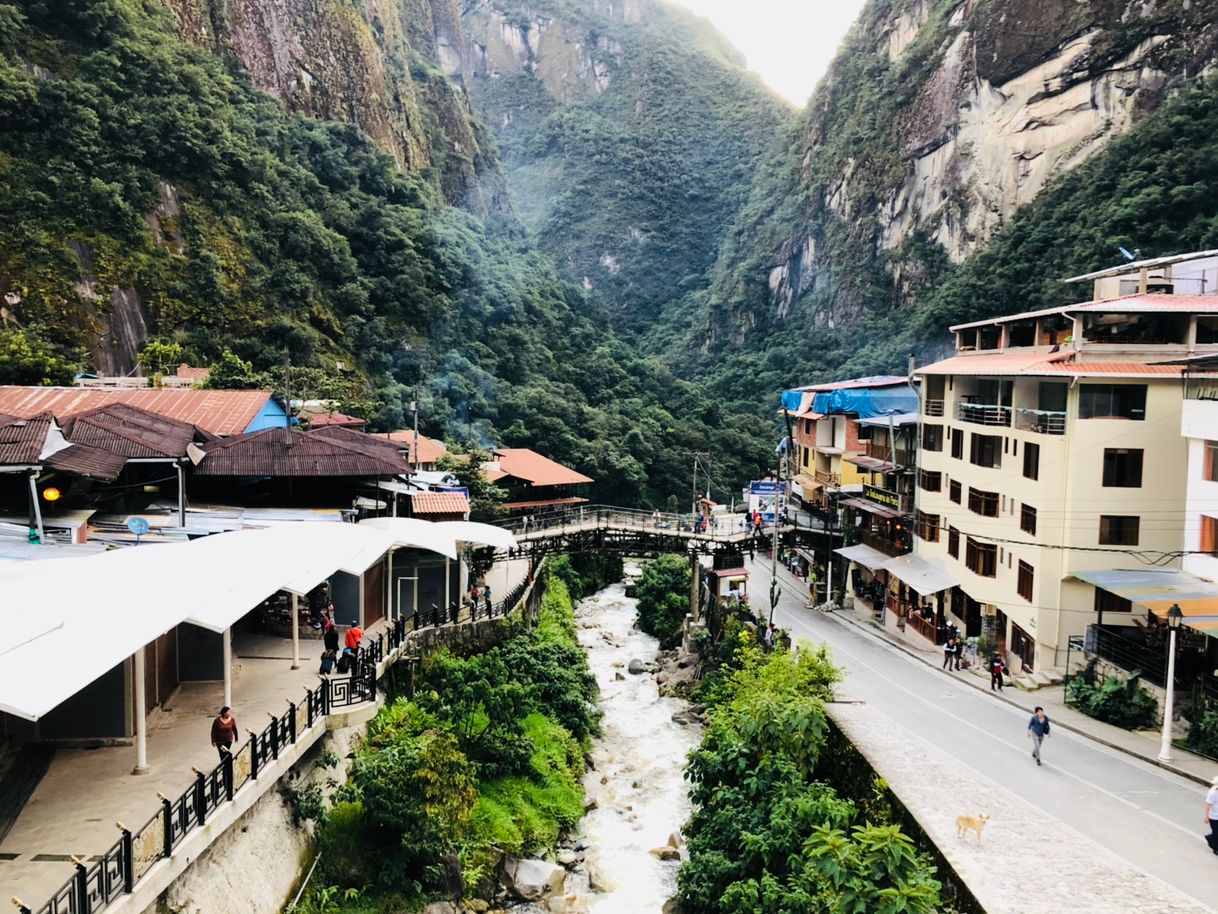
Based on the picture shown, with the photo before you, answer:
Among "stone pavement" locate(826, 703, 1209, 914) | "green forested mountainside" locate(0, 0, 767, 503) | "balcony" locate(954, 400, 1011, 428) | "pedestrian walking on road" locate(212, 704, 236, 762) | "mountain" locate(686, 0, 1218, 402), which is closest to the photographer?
"stone pavement" locate(826, 703, 1209, 914)

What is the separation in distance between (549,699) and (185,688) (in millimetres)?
12379

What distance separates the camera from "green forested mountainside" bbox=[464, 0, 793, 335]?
155 meters

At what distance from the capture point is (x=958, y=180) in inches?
3543

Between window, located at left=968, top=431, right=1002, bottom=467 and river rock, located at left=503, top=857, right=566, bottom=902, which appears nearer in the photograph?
river rock, located at left=503, top=857, right=566, bottom=902

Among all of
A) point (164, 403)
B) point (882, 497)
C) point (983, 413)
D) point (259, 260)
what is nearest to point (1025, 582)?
point (983, 413)

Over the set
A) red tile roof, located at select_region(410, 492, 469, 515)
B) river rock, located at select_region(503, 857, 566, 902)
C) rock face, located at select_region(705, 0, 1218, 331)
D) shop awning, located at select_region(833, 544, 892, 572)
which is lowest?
river rock, located at select_region(503, 857, 566, 902)

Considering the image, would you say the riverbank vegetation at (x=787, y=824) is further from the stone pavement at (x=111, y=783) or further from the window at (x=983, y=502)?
the window at (x=983, y=502)

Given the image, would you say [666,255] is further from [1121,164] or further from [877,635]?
[877,635]

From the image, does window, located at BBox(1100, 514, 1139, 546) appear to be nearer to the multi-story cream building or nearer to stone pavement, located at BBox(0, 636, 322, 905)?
the multi-story cream building

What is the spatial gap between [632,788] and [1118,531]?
49.9 ft

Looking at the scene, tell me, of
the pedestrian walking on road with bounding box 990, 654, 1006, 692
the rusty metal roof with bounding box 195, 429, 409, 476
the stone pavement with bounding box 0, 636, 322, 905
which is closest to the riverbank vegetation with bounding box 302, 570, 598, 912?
the stone pavement with bounding box 0, 636, 322, 905

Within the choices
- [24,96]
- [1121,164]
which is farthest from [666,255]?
[24,96]

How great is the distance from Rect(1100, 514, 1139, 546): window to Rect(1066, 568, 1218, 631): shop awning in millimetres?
882

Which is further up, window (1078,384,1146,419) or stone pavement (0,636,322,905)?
window (1078,384,1146,419)
